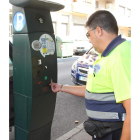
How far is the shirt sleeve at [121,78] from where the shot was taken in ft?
4.68

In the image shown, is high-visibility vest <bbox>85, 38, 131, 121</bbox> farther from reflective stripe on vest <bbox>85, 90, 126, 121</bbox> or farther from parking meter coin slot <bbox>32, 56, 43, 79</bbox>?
parking meter coin slot <bbox>32, 56, 43, 79</bbox>

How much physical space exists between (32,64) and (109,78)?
1.08m

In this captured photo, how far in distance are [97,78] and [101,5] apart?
30331 mm

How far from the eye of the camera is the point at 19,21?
7.73 feet

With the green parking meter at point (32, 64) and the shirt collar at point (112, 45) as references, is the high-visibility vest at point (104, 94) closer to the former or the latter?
the shirt collar at point (112, 45)

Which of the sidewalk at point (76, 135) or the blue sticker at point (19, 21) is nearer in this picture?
the blue sticker at point (19, 21)

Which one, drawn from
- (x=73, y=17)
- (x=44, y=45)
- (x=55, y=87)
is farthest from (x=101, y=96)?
(x=73, y=17)

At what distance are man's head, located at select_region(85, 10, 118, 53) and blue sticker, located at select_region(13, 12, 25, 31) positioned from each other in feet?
3.00

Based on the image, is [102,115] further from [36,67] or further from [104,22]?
[36,67]

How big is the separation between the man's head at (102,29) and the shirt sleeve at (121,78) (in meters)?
0.29

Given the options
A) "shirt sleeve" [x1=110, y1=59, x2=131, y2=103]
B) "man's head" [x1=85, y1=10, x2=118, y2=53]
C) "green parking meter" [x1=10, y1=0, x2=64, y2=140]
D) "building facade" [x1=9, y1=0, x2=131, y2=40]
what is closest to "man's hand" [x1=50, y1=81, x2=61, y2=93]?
"green parking meter" [x1=10, y1=0, x2=64, y2=140]

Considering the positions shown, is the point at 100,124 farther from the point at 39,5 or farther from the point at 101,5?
the point at 101,5

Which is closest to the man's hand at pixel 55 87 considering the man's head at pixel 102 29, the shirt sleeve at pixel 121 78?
the man's head at pixel 102 29
